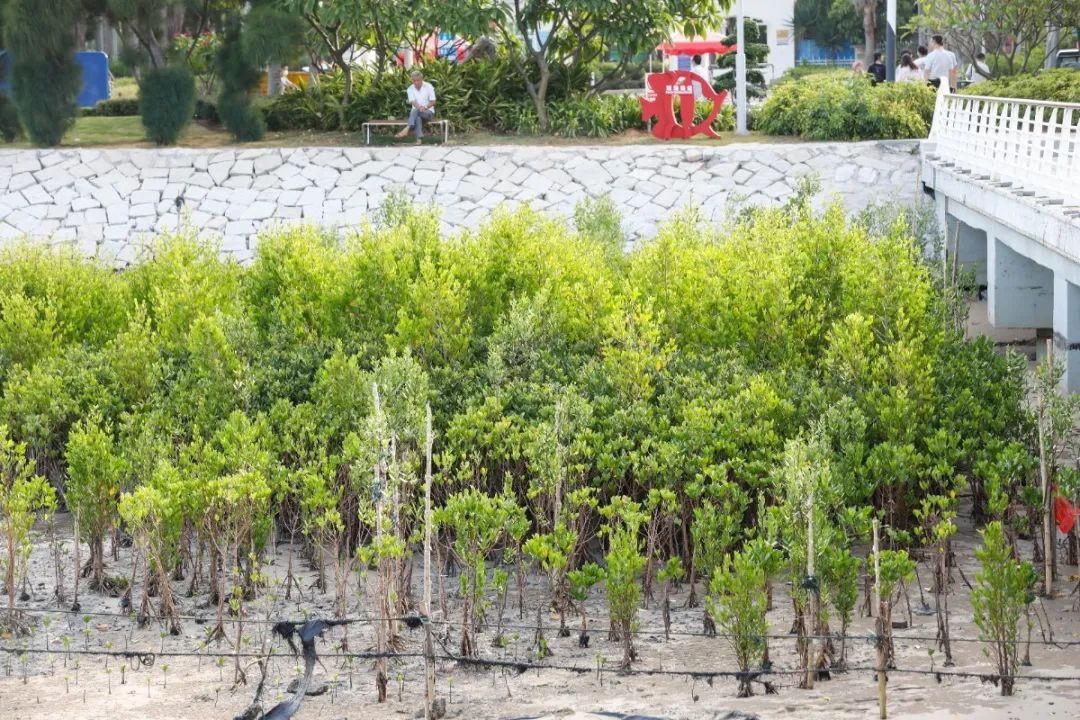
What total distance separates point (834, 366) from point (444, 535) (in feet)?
8.79

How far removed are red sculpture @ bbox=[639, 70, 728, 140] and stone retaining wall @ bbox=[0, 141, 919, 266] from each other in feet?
2.99

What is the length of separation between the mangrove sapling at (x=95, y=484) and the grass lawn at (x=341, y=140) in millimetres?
13624

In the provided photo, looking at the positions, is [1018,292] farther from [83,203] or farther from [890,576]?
[83,203]

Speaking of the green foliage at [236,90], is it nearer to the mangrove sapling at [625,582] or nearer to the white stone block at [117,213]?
the white stone block at [117,213]

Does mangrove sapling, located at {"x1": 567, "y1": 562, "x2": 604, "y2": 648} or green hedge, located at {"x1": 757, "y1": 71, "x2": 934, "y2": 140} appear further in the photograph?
green hedge, located at {"x1": 757, "y1": 71, "x2": 934, "y2": 140}

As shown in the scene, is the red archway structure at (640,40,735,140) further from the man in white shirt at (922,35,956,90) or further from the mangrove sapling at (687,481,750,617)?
the mangrove sapling at (687,481,750,617)

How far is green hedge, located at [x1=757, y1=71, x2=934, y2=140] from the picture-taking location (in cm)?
2184

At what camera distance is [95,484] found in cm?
914

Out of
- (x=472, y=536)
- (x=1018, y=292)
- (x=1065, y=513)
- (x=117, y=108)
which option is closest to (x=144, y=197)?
(x=117, y=108)

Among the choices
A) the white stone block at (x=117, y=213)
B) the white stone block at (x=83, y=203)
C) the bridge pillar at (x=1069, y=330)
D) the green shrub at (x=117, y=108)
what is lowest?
the bridge pillar at (x=1069, y=330)

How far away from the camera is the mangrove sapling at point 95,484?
359 inches

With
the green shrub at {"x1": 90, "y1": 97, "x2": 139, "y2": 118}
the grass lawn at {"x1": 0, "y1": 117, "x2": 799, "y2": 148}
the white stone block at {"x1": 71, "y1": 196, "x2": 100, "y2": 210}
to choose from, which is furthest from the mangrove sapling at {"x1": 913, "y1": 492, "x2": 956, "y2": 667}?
the green shrub at {"x1": 90, "y1": 97, "x2": 139, "y2": 118}

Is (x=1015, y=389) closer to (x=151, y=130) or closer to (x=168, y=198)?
(x=168, y=198)

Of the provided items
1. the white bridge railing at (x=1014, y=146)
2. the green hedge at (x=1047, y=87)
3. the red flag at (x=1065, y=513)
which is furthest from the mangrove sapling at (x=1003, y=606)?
the green hedge at (x=1047, y=87)
